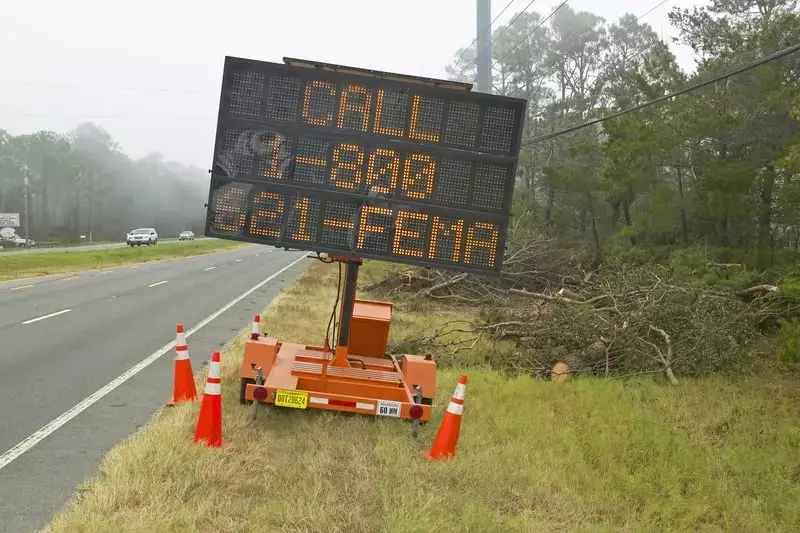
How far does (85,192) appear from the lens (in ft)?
278

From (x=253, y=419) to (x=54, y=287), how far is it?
1654 cm

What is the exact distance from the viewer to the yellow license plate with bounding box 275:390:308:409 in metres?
6.15

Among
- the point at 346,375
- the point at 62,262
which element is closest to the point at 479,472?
the point at 346,375

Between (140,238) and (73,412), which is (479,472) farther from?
(140,238)

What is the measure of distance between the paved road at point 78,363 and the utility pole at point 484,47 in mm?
14515

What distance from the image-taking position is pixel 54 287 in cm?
2042

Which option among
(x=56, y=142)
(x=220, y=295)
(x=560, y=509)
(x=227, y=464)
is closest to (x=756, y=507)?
(x=560, y=509)

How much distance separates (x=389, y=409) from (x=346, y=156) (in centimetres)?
231

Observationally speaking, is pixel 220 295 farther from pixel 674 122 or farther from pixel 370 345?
pixel 674 122

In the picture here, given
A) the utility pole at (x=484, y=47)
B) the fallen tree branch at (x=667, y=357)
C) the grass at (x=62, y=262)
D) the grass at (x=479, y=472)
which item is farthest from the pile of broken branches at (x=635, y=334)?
the grass at (x=62, y=262)

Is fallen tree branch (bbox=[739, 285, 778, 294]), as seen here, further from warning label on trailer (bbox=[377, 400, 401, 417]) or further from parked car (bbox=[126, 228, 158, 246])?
parked car (bbox=[126, 228, 158, 246])

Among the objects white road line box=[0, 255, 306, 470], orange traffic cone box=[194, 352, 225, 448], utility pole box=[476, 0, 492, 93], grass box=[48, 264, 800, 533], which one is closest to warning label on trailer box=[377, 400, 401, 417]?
grass box=[48, 264, 800, 533]

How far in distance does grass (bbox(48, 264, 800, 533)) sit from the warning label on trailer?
233mm

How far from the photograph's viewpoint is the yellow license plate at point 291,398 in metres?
6.15
